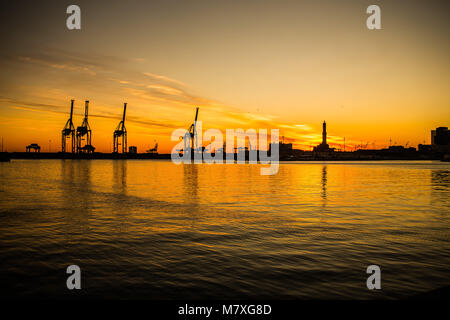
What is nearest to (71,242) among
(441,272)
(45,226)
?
(45,226)

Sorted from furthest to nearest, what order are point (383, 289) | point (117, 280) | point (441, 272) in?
1. point (441, 272)
2. point (117, 280)
3. point (383, 289)

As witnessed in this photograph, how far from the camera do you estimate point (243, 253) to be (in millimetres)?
10391

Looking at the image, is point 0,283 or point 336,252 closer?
point 0,283

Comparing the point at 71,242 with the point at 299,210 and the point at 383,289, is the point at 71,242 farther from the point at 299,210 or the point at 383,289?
the point at 299,210

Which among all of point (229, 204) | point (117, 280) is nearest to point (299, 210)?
point (229, 204)

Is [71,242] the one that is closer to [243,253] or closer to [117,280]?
[117,280]

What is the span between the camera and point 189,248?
11.1 metres

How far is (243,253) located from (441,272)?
5548 mm
